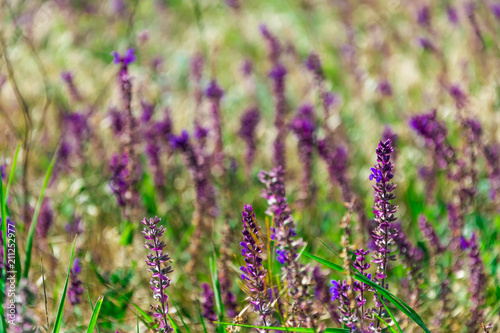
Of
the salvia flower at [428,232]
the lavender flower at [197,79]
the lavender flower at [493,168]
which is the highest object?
the lavender flower at [197,79]

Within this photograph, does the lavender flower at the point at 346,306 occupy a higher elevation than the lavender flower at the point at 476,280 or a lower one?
lower

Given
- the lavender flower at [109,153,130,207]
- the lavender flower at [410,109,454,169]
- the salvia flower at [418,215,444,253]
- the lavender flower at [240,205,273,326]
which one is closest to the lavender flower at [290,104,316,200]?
the lavender flower at [410,109,454,169]

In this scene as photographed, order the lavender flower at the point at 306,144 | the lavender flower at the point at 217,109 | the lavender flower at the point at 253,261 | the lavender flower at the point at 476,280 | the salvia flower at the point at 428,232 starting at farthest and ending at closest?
the lavender flower at the point at 217,109
the lavender flower at the point at 306,144
the salvia flower at the point at 428,232
the lavender flower at the point at 476,280
the lavender flower at the point at 253,261

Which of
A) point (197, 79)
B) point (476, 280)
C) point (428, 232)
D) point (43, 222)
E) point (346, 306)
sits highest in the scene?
point (197, 79)

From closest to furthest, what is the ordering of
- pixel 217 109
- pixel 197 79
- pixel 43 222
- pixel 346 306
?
1. pixel 346 306
2. pixel 43 222
3. pixel 217 109
4. pixel 197 79

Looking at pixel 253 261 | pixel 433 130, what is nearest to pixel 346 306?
pixel 253 261

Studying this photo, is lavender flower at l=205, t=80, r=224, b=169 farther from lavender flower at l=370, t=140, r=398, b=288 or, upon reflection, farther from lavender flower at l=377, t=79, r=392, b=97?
lavender flower at l=370, t=140, r=398, b=288

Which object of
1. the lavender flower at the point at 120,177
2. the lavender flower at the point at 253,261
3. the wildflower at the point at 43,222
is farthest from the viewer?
the wildflower at the point at 43,222

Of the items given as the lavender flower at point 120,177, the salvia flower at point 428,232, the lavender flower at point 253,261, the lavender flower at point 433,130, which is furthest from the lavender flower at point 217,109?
the lavender flower at point 253,261

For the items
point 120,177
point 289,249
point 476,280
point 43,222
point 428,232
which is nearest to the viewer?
point 289,249

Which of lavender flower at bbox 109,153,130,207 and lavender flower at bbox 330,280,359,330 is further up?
lavender flower at bbox 109,153,130,207

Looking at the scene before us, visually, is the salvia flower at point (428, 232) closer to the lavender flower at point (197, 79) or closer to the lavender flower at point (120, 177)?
the lavender flower at point (120, 177)

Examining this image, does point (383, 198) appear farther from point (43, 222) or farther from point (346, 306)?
point (43, 222)

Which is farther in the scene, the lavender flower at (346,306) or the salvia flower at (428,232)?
the salvia flower at (428,232)
